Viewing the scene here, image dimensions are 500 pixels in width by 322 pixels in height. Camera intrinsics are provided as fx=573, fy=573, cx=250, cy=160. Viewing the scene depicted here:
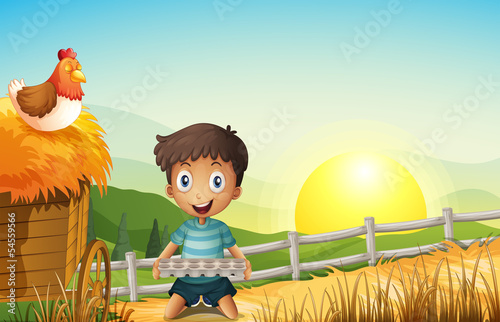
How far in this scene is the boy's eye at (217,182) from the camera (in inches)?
164

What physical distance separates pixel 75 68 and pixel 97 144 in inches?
31.0

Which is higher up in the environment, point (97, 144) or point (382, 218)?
point (97, 144)

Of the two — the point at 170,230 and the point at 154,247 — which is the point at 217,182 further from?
the point at 170,230

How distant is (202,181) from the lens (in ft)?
13.6

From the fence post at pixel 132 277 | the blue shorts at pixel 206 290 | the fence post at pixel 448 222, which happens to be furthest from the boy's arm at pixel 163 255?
Result: the fence post at pixel 448 222

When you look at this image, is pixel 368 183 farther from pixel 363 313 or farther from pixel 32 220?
pixel 32 220

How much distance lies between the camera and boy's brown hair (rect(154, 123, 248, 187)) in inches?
163

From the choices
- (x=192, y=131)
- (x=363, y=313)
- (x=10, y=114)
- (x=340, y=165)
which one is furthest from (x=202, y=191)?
(x=340, y=165)

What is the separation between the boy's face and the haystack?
1294 mm

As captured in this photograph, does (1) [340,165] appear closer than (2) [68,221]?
No

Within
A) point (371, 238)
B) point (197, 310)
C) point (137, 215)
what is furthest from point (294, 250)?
point (137, 215)

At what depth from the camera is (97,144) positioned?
17.6 ft

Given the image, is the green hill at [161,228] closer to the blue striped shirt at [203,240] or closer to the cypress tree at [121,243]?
the cypress tree at [121,243]

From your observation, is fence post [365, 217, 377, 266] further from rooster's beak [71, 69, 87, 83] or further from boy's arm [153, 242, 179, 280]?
rooster's beak [71, 69, 87, 83]
